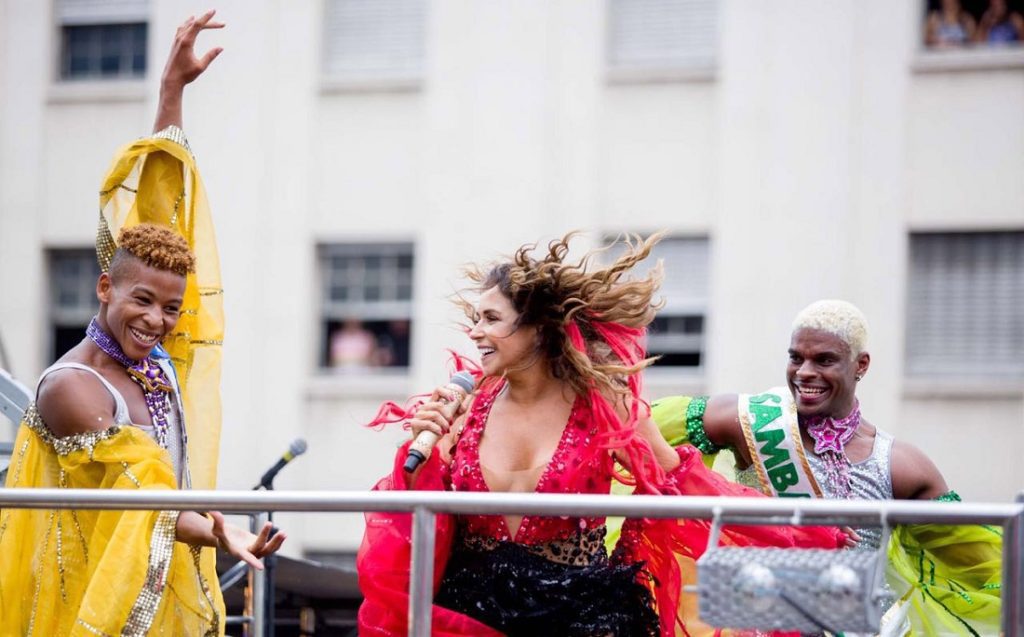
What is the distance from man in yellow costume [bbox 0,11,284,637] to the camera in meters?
3.71

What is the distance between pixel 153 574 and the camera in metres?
3.74

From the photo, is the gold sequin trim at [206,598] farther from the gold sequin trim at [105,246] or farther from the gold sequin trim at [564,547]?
the gold sequin trim at [105,246]

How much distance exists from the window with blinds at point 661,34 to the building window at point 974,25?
1.76 meters

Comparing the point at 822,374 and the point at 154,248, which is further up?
the point at 154,248

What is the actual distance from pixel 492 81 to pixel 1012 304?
15.1 ft

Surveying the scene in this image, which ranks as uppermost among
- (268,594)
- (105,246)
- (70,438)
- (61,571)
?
(105,246)

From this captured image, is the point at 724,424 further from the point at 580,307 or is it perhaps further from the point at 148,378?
the point at 148,378

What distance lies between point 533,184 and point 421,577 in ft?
31.3

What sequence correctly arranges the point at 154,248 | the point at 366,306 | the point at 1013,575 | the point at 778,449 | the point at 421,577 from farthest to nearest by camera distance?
the point at 366,306, the point at 778,449, the point at 154,248, the point at 421,577, the point at 1013,575

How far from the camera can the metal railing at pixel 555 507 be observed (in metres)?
2.73

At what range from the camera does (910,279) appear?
476 inches

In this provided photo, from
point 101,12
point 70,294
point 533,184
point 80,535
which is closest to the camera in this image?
point 80,535

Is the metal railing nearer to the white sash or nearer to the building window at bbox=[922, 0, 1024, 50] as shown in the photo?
the white sash

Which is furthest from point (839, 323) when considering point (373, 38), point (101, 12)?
point (101, 12)
